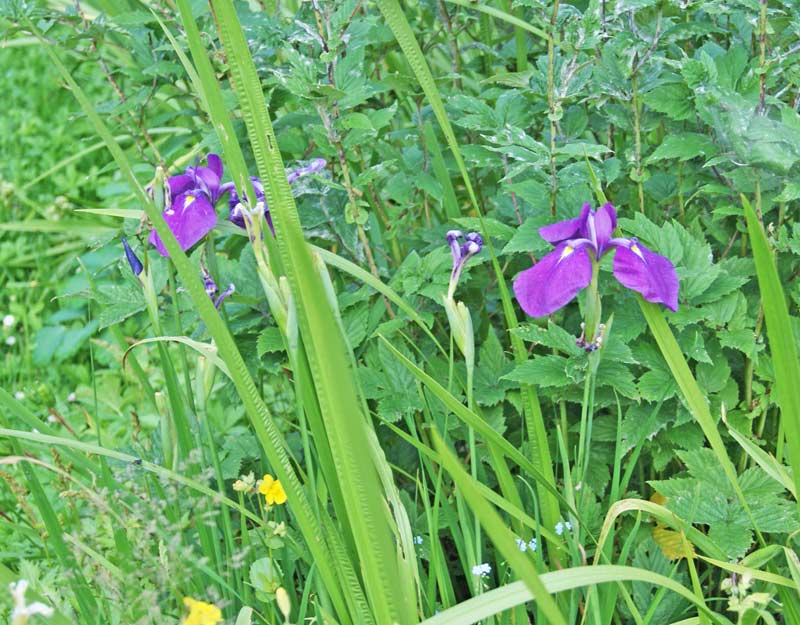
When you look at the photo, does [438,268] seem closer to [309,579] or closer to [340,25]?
→ [340,25]

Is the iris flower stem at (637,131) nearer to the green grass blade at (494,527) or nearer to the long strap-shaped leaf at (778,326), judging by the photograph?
the long strap-shaped leaf at (778,326)

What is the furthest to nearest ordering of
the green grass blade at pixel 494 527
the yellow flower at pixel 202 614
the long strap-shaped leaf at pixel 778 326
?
the yellow flower at pixel 202 614
the long strap-shaped leaf at pixel 778 326
the green grass blade at pixel 494 527

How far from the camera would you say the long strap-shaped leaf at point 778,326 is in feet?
2.87

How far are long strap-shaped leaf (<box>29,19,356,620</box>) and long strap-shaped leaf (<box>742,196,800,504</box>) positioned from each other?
0.53 metres

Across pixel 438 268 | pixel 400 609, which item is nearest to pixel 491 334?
pixel 438 268

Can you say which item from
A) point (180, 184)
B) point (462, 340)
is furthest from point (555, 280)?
point (180, 184)

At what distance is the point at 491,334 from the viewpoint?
4.88ft

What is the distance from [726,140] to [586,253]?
12.2 inches

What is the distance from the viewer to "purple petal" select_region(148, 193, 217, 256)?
129cm

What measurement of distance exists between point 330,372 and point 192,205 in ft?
2.14

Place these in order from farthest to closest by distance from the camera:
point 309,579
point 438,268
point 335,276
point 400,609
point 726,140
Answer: point 335,276 < point 438,268 < point 726,140 < point 309,579 < point 400,609

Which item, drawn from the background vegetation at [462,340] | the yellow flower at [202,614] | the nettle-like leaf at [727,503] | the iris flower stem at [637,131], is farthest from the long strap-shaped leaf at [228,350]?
the iris flower stem at [637,131]

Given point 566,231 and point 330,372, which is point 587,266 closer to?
point 566,231

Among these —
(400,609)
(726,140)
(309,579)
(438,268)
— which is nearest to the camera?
(400,609)
